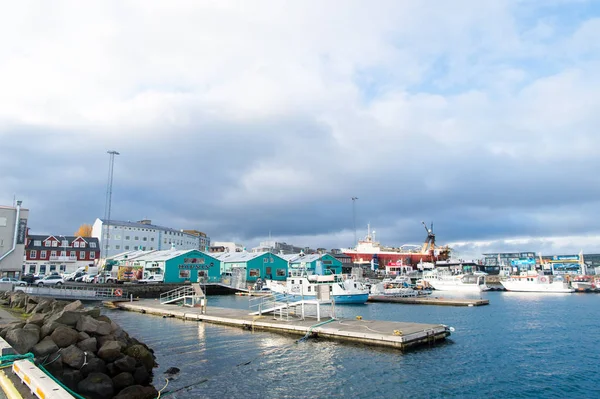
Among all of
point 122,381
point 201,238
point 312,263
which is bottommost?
point 122,381

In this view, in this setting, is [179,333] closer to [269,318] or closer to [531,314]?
[269,318]

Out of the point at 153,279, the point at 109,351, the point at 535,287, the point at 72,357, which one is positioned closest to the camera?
the point at 72,357

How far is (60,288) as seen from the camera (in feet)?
155

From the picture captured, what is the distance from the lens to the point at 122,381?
14391mm

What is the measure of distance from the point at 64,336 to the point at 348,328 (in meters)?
14.7

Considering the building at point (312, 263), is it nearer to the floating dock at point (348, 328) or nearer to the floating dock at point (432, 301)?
the floating dock at point (432, 301)

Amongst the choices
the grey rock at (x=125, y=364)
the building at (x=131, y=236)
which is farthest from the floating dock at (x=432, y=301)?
the building at (x=131, y=236)

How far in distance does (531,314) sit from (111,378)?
3969 cm

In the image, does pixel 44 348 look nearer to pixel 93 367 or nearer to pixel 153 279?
pixel 93 367

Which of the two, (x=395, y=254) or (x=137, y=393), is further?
(x=395, y=254)

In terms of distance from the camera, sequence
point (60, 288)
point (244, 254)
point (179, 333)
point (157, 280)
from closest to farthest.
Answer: point (179, 333), point (60, 288), point (157, 280), point (244, 254)

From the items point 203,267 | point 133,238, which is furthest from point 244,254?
point 133,238

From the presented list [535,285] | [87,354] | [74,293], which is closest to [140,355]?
[87,354]

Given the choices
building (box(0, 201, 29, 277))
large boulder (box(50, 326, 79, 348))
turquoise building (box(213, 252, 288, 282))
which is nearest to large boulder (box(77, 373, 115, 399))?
large boulder (box(50, 326, 79, 348))
